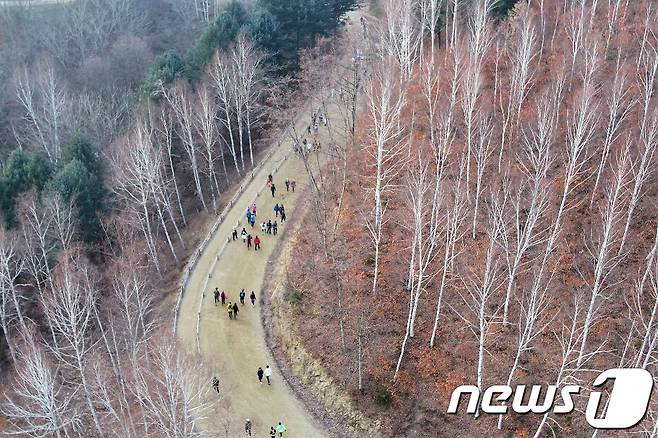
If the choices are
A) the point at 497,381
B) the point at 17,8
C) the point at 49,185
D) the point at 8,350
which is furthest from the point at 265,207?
the point at 17,8

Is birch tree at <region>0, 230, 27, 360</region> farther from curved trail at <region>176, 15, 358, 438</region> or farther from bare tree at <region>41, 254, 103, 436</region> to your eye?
curved trail at <region>176, 15, 358, 438</region>

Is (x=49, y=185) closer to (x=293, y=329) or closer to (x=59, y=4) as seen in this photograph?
(x=293, y=329)

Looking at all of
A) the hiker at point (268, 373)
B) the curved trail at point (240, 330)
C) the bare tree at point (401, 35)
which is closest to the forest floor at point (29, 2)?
the curved trail at point (240, 330)

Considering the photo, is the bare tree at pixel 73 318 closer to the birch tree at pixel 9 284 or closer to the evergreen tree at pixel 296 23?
the birch tree at pixel 9 284

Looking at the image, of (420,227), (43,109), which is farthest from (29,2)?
(420,227)

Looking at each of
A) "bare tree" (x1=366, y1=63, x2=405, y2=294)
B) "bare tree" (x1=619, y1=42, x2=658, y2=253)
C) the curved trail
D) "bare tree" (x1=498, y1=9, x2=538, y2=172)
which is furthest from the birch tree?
"bare tree" (x1=619, y1=42, x2=658, y2=253)
